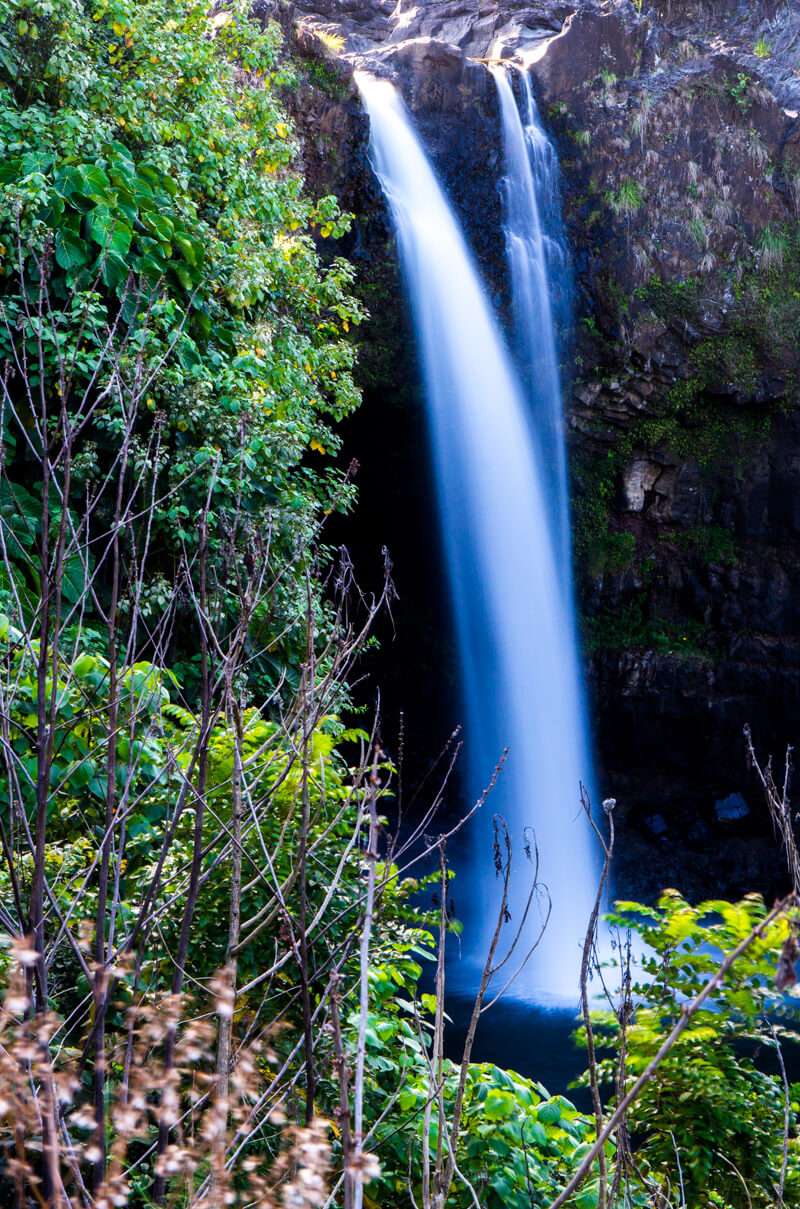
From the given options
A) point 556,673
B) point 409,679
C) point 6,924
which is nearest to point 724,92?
point 556,673

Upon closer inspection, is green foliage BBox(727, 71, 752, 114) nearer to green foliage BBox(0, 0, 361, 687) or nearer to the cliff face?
the cliff face

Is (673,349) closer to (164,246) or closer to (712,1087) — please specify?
(164,246)

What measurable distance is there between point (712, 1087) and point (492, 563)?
33.6 feet

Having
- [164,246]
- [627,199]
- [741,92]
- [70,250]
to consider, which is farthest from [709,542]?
[70,250]

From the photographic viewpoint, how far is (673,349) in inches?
495

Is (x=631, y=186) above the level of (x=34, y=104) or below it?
above

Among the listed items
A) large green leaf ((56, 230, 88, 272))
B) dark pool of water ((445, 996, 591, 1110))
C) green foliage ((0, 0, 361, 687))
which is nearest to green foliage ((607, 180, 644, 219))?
green foliage ((0, 0, 361, 687))

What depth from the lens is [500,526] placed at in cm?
1265

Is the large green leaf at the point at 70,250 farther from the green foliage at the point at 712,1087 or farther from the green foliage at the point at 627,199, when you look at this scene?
the green foliage at the point at 627,199

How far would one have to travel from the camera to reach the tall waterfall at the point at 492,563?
11688 mm

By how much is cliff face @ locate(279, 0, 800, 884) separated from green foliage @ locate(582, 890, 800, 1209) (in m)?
9.94

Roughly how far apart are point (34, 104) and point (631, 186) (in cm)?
955

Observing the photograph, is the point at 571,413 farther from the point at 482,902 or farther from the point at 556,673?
the point at 482,902

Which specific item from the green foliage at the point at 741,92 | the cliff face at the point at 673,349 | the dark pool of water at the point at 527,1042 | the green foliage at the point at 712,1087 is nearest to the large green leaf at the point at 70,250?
the green foliage at the point at 712,1087
